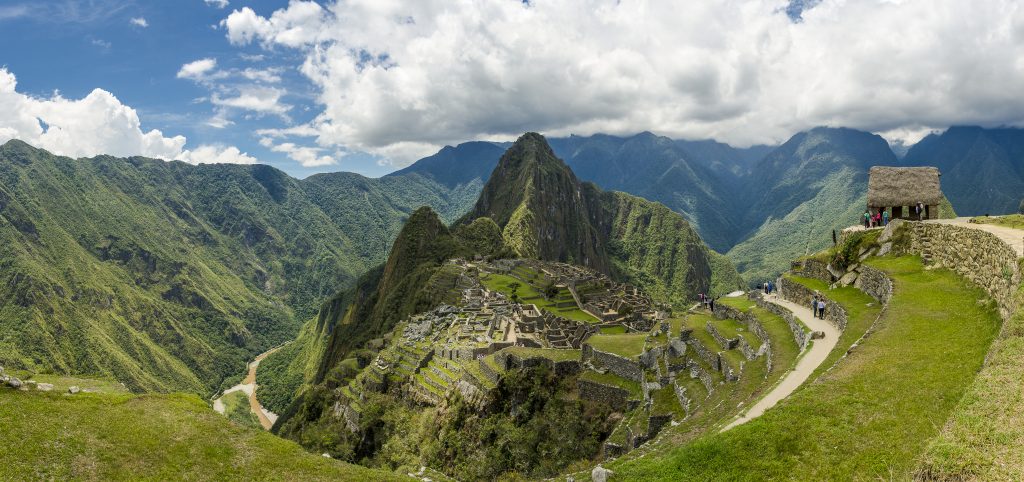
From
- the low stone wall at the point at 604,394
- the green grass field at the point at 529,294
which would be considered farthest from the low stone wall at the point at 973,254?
the green grass field at the point at 529,294

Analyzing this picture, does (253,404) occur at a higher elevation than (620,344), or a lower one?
lower

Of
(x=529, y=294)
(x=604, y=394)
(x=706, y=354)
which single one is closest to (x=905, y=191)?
(x=706, y=354)

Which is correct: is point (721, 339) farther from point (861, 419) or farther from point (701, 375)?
point (861, 419)

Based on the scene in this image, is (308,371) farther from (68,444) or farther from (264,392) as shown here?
(68,444)

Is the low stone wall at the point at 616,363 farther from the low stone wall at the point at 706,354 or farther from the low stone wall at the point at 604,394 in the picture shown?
the low stone wall at the point at 706,354

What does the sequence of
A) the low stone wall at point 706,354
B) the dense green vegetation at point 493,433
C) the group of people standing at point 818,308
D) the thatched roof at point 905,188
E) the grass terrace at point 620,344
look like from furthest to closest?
the grass terrace at point 620,344 < the thatched roof at point 905,188 < the dense green vegetation at point 493,433 < the low stone wall at point 706,354 < the group of people standing at point 818,308

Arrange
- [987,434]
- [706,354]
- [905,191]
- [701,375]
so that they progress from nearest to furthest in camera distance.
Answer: [987,434] < [701,375] < [706,354] < [905,191]

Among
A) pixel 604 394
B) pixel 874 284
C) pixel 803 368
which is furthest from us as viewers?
pixel 604 394
